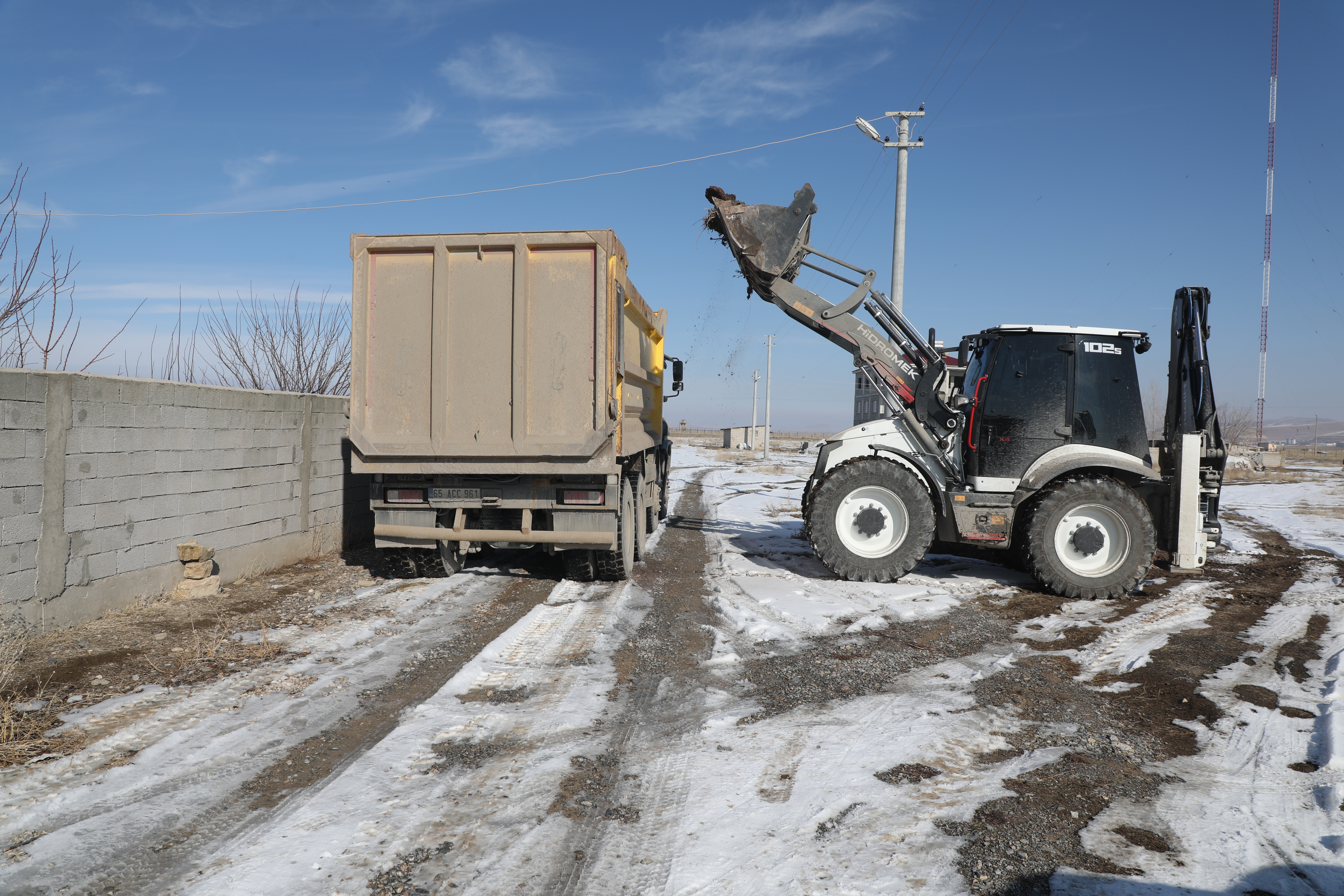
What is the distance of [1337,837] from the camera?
2.91 metres

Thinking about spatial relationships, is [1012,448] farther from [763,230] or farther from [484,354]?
[484,354]

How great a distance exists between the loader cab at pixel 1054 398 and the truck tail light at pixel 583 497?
3.79 meters

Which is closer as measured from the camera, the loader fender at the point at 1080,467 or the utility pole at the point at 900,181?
the loader fender at the point at 1080,467

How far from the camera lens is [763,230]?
815 cm

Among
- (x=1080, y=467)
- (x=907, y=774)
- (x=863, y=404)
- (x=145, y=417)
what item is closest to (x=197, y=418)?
(x=145, y=417)

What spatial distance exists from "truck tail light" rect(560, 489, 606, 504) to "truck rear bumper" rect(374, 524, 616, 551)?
282 millimetres

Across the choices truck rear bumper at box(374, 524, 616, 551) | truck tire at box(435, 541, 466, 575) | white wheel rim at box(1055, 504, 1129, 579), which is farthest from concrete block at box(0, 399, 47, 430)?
white wheel rim at box(1055, 504, 1129, 579)

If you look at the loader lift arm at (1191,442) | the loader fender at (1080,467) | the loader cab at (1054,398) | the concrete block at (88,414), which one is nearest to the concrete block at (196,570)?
the concrete block at (88,414)

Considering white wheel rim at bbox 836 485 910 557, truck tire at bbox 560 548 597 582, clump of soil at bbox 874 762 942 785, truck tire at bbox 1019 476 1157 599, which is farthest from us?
white wheel rim at bbox 836 485 910 557

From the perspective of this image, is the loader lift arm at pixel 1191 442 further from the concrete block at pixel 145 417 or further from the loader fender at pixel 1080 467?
the concrete block at pixel 145 417

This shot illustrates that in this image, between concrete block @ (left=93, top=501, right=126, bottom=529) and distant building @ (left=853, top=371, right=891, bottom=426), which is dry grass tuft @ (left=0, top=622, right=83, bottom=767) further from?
distant building @ (left=853, top=371, right=891, bottom=426)

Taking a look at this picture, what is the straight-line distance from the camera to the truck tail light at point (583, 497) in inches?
268

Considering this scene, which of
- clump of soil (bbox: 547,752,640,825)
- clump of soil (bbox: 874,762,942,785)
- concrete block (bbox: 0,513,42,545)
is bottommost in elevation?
Answer: clump of soil (bbox: 547,752,640,825)

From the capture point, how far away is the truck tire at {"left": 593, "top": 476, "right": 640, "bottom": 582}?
7418 millimetres
